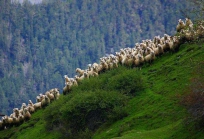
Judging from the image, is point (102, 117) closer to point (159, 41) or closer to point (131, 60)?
point (131, 60)

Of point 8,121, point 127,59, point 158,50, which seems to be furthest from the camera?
point 8,121

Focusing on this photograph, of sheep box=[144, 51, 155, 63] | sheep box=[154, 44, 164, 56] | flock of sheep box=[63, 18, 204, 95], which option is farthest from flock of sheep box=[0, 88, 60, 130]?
sheep box=[154, 44, 164, 56]

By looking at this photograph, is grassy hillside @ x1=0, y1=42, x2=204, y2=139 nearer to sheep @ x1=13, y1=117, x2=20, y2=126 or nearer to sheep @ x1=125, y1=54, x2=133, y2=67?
sheep @ x1=125, y1=54, x2=133, y2=67

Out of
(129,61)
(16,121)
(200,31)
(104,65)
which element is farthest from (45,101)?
(200,31)

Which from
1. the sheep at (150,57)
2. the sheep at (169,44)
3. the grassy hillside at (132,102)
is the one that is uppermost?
the sheep at (169,44)

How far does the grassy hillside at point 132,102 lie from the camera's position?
79.7 ft

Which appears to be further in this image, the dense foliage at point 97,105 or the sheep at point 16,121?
the sheep at point 16,121

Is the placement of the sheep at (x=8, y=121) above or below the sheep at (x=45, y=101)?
below

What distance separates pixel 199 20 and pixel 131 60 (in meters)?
14.0

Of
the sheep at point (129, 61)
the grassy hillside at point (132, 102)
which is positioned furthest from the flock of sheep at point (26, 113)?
the sheep at point (129, 61)

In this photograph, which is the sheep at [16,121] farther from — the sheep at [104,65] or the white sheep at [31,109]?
the sheep at [104,65]

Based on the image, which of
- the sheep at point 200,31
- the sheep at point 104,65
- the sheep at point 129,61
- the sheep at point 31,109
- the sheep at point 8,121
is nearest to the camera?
the sheep at point 200,31

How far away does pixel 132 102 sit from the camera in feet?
93.9

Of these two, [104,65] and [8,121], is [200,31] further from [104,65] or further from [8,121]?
[8,121]
